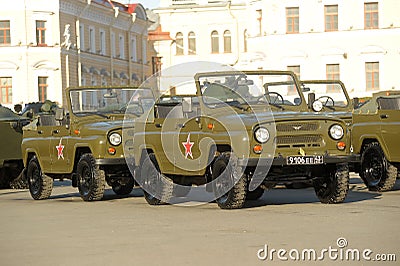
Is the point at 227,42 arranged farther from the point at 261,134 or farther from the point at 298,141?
the point at 261,134

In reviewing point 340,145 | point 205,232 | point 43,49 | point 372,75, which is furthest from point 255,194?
point 372,75

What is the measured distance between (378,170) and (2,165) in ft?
25.3

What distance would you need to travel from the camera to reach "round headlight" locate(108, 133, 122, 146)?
17594 mm

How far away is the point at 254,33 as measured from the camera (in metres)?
70.5

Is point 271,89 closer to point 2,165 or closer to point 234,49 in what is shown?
point 2,165

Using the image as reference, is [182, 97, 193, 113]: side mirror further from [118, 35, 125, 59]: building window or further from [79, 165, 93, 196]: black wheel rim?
[118, 35, 125, 59]: building window

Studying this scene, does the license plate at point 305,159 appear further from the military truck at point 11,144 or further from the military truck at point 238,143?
the military truck at point 11,144

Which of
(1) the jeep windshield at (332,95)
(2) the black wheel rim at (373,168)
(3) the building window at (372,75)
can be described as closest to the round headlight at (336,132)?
(2) the black wheel rim at (373,168)

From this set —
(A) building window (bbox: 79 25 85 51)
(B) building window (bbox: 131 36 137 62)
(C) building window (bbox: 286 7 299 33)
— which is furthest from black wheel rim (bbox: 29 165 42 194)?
(B) building window (bbox: 131 36 137 62)

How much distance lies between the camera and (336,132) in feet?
51.3

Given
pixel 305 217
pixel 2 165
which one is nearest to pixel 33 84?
pixel 2 165

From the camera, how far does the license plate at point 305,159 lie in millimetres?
15172

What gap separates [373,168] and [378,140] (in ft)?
2.13

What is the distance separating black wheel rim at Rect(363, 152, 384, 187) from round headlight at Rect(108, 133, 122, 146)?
14.1 ft
